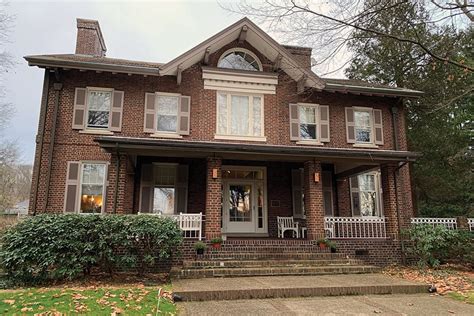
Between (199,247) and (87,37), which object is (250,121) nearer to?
(199,247)

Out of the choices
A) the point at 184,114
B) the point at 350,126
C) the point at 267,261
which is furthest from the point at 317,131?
the point at 267,261

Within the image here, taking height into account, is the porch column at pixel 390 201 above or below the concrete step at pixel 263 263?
above

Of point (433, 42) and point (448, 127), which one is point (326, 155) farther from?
point (448, 127)

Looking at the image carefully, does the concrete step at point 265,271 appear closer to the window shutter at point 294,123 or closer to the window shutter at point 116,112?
the window shutter at point 294,123


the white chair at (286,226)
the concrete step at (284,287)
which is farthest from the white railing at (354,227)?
the concrete step at (284,287)

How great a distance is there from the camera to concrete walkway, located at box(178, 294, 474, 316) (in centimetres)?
538

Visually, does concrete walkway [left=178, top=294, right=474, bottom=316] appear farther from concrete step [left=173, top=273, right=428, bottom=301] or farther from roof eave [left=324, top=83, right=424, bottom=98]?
roof eave [left=324, top=83, right=424, bottom=98]

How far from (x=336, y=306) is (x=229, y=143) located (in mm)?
5555

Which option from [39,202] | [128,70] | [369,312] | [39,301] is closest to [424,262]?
[369,312]

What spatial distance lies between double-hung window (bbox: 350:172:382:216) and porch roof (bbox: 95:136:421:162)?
303 centimetres

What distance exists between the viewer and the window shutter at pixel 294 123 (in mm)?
12398

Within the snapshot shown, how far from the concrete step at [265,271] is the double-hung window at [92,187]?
4527mm

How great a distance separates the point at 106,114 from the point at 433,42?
33.3 feet

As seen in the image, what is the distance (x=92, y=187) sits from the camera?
11016mm
